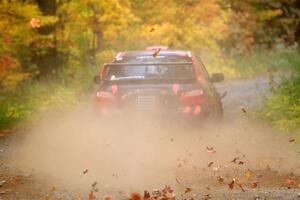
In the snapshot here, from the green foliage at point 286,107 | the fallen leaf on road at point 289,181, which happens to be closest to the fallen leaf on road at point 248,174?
the fallen leaf on road at point 289,181

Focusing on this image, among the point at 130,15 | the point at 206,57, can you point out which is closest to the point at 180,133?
the point at 130,15

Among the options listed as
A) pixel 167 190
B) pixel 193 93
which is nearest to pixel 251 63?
pixel 193 93

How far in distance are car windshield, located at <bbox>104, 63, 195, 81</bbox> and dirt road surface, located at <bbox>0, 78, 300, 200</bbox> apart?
34.8 inches

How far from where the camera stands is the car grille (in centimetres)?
1080

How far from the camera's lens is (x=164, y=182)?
27.9 ft

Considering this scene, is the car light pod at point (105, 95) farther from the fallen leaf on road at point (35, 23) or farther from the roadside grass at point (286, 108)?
the fallen leaf on road at point (35, 23)

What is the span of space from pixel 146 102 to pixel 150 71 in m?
1.17

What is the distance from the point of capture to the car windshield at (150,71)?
1166 cm

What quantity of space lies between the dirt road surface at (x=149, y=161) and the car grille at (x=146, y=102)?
0.63 feet

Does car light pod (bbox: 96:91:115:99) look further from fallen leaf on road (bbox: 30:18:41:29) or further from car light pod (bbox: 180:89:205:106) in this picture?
fallen leaf on road (bbox: 30:18:41:29)

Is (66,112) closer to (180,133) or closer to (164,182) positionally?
(180,133)

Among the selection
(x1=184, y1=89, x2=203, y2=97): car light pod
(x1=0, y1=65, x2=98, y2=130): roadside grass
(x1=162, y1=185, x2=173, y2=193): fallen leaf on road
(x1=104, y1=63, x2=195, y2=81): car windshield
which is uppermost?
(x1=104, y1=63, x2=195, y2=81): car windshield

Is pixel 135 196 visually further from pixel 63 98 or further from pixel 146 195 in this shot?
pixel 63 98

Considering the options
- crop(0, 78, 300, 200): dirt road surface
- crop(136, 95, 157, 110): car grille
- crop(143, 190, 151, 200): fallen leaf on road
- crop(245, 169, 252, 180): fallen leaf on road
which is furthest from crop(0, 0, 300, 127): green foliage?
crop(143, 190, 151, 200): fallen leaf on road
